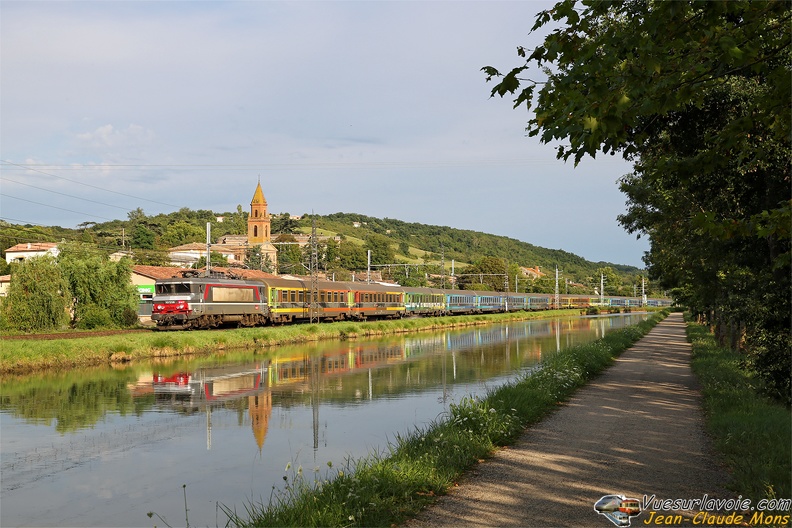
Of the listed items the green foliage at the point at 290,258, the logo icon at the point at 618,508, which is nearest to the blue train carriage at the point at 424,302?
the green foliage at the point at 290,258

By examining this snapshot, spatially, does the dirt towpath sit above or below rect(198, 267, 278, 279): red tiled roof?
below

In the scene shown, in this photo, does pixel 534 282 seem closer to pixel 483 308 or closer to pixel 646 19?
pixel 483 308

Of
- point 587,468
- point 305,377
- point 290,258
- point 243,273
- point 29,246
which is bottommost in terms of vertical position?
point 305,377

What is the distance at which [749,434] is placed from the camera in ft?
33.3

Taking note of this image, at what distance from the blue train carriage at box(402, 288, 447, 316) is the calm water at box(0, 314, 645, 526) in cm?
4169

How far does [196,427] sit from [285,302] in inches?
1357

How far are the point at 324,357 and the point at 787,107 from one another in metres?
26.7

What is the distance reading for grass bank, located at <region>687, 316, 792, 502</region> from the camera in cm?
770

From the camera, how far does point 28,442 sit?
13.8m

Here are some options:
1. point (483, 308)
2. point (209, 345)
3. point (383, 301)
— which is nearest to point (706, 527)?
point (209, 345)

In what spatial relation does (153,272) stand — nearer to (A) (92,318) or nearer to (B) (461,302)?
(A) (92,318)

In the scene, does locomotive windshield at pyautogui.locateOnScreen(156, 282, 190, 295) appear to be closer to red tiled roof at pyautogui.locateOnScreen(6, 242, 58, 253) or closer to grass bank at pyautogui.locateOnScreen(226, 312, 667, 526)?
grass bank at pyautogui.locateOnScreen(226, 312, 667, 526)

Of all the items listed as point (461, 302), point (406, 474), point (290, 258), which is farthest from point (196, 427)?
point (290, 258)

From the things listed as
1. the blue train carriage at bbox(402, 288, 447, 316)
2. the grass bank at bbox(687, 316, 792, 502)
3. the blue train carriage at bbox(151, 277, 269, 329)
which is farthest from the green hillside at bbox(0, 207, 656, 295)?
the grass bank at bbox(687, 316, 792, 502)
